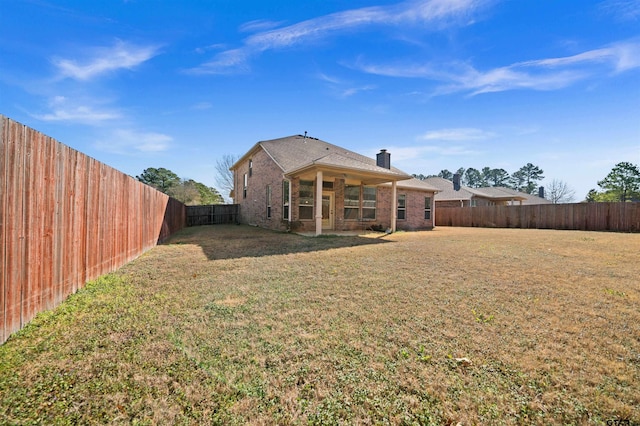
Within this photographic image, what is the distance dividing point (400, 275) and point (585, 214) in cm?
1918

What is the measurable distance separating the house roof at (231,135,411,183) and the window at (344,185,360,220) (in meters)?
1.00

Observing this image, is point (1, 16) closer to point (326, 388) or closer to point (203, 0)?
point (203, 0)

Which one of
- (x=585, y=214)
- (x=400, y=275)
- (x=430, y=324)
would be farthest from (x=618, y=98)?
(x=430, y=324)

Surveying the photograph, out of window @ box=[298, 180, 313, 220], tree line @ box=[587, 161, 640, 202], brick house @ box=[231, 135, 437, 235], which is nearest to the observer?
brick house @ box=[231, 135, 437, 235]

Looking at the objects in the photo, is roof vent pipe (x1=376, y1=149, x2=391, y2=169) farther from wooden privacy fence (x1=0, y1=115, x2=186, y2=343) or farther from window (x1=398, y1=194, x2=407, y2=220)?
wooden privacy fence (x1=0, y1=115, x2=186, y2=343)

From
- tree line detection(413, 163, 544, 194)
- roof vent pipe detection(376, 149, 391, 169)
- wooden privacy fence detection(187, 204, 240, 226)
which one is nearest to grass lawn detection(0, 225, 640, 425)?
roof vent pipe detection(376, 149, 391, 169)

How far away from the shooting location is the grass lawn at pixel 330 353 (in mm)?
1753

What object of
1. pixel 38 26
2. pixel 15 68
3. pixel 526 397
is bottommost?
pixel 526 397

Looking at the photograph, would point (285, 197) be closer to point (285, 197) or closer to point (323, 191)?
point (285, 197)

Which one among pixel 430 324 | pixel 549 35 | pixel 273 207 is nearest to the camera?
pixel 430 324

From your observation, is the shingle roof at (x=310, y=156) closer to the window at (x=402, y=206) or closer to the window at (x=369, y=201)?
the window at (x=369, y=201)

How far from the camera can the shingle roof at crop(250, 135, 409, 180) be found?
37.3 feet

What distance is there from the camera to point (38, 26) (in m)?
5.78

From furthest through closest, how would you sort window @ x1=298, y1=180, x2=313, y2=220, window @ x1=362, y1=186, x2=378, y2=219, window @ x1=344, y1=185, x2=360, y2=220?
1. window @ x1=362, y1=186, x2=378, y2=219
2. window @ x1=344, y1=185, x2=360, y2=220
3. window @ x1=298, y1=180, x2=313, y2=220
